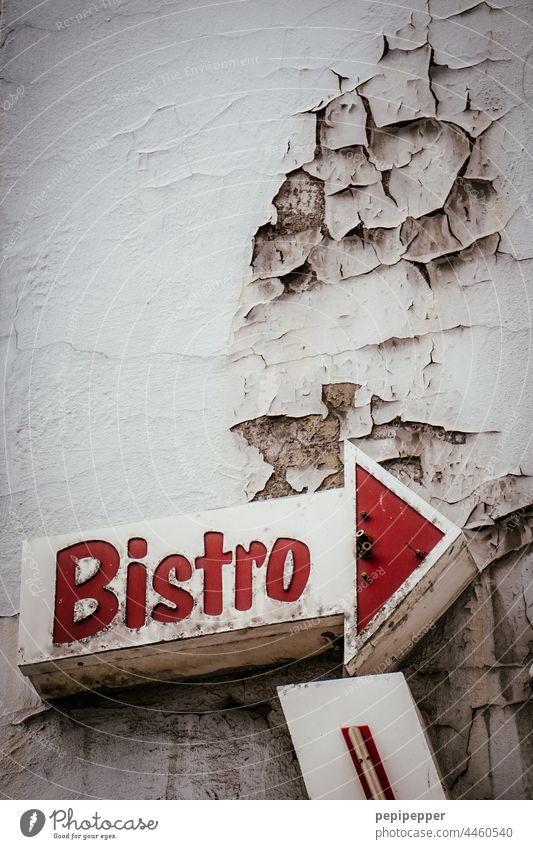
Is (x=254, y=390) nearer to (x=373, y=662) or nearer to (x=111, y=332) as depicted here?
(x=111, y=332)

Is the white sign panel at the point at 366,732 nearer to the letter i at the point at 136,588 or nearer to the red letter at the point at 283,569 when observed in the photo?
the red letter at the point at 283,569

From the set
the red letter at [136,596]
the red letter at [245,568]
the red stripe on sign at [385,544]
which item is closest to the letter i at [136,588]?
the red letter at [136,596]

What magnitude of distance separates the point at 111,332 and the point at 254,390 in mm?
256

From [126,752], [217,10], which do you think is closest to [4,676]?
[126,752]

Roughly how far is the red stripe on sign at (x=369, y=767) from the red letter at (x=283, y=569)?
0.18 m

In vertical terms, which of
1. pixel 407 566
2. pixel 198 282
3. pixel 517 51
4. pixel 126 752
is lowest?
pixel 126 752

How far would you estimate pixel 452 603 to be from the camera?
1260mm

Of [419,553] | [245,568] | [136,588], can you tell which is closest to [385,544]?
[419,553]

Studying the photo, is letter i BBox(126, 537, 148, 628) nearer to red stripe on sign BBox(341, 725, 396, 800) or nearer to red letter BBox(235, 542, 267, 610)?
red letter BBox(235, 542, 267, 610)

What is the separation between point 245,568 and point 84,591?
0.70ft

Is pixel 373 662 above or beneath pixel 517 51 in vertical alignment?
beneath

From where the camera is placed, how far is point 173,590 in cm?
126

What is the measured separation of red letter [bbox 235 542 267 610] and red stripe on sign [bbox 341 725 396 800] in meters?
0.20

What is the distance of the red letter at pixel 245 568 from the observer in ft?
4.07
